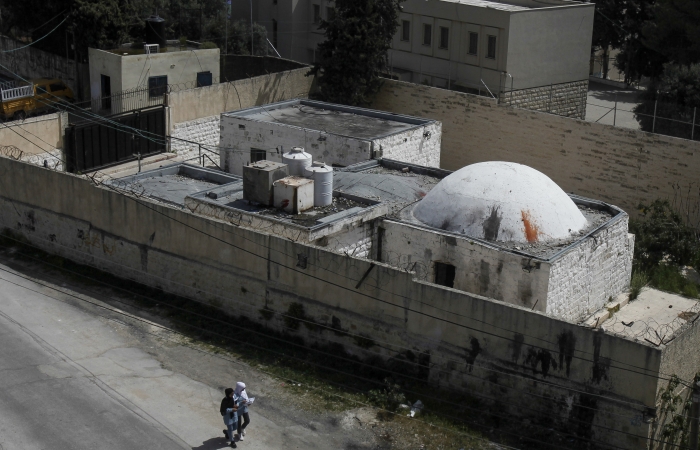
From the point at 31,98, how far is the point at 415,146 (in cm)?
1896

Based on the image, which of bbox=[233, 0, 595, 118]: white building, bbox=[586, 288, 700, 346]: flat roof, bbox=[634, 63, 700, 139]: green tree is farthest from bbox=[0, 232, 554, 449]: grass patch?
bbox=[233, 0, 595, 118]: white building

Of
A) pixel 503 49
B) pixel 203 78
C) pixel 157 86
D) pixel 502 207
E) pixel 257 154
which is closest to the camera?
pixel 502 207

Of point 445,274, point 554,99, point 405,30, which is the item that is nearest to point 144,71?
point 405,30

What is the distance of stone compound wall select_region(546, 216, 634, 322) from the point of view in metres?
22.6

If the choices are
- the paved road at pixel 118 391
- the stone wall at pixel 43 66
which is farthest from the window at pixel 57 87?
the paved road at pixel 118 391

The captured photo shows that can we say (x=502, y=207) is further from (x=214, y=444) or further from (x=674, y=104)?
(x=674, y=104)

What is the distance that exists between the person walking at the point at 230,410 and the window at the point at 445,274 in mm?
6941

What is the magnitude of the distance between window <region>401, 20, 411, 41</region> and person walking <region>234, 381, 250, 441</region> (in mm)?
32876

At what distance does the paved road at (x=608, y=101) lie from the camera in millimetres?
46244

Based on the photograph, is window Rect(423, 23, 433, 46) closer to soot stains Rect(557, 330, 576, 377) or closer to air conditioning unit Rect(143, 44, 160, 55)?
air conditioning unit Rect(143, 44, 160, 55)

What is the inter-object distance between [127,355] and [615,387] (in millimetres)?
11128

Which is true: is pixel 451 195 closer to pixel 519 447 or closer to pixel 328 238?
pixel 328 238

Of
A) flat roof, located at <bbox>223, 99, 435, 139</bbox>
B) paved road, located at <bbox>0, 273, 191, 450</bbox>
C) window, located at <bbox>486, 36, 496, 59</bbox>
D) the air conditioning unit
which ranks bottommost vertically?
paved road, located at <bbox>0, 273, 191, 450</bbox>

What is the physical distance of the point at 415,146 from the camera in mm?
33844
